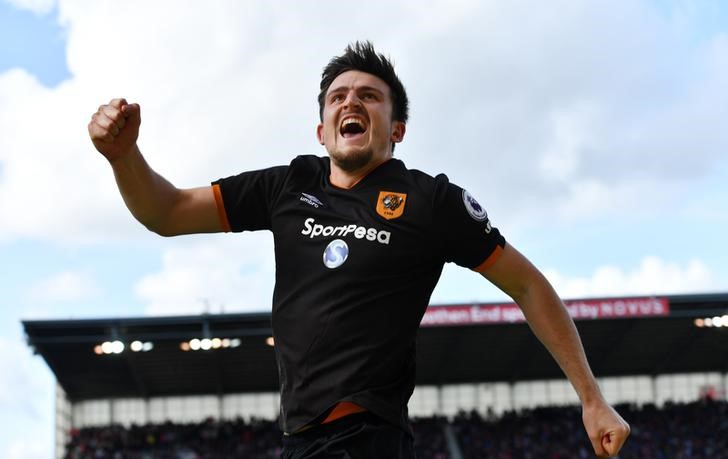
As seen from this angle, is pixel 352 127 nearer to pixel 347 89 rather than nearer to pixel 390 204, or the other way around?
pixel 347 89

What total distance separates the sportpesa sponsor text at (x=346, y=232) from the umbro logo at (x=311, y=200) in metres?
0.09

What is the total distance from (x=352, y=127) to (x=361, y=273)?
2.19 feet

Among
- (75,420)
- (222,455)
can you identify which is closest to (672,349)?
(222,455)

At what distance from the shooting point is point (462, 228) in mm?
3656

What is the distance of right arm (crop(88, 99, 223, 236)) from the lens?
349 cm

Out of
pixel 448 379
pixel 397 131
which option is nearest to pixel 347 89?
pixel 397 131

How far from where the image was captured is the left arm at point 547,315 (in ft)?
12.1

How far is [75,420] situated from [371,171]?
40025mm

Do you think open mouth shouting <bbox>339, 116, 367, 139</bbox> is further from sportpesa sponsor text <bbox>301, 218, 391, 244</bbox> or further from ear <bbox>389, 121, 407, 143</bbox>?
sportpesa sponsor text <bbox>301, 218, 391, 244</bbox>

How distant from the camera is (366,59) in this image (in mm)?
4016

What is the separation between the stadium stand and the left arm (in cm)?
2897

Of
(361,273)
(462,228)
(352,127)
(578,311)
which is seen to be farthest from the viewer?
(578,311)

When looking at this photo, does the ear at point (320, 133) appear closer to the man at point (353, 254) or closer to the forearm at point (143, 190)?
the man at point (353, 254)

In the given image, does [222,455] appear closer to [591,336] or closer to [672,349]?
[591,336]
